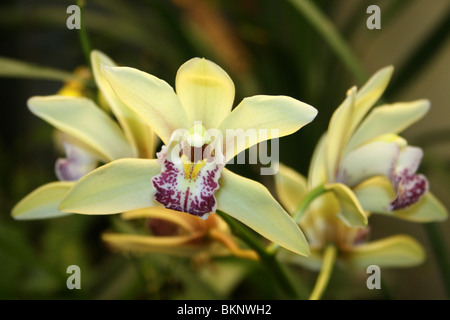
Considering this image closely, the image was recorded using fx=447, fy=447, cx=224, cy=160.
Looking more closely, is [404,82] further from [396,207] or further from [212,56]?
[396,207]

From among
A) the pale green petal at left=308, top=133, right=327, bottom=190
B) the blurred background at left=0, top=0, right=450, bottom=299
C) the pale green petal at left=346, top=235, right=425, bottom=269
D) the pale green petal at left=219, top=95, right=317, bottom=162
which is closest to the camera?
the pale green petal at left=219, top=95, right=317, bottom=162

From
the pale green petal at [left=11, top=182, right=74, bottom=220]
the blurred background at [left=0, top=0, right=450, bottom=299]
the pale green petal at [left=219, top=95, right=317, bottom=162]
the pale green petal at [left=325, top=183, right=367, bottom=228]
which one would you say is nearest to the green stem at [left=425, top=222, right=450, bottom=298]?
the blurred background at [left=0, top=0, right=450, bottom=299]

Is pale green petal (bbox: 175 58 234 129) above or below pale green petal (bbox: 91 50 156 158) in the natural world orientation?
below

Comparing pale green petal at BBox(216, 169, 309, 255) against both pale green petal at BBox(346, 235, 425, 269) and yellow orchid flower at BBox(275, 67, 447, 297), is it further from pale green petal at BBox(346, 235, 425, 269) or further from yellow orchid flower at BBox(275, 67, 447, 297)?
pale green petal at BBox(346, 235, 425, 269)

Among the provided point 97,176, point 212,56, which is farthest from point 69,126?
point 212,56

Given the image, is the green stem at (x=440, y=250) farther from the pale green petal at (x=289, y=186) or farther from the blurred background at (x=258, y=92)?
the pale green petal at (x=289, y=186)

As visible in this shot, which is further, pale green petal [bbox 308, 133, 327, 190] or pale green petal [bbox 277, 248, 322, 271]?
pale green petal [bbox 277, 248, 322, 271]

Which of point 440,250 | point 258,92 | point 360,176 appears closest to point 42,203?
point 360,176

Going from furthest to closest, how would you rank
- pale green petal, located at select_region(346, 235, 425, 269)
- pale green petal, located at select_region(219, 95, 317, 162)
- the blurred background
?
the blurred background → pale green petal, located at select_region(346, 235, 425, 269) → pale green petal, located at select_region(219, 95, 317, 162)
